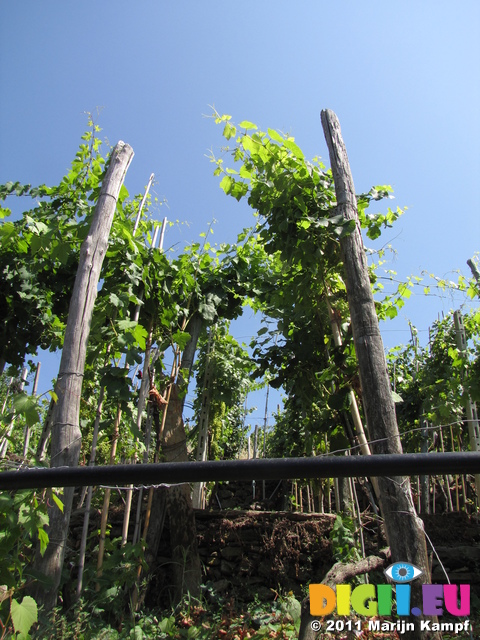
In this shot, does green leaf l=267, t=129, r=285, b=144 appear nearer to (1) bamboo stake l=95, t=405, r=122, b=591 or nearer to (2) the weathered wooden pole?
(2) the weathered wooden pole

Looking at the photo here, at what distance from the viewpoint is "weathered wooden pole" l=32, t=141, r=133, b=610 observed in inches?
88.3

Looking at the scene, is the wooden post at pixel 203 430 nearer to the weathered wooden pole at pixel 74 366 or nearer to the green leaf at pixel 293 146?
the weathered wooden pole at pixel 74 366

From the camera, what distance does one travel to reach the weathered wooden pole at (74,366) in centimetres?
224

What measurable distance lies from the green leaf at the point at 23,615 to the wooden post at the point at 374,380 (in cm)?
143

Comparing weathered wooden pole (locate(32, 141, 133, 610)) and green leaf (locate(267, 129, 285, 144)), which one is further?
green leaf (locate(267, 129, 285, 144))

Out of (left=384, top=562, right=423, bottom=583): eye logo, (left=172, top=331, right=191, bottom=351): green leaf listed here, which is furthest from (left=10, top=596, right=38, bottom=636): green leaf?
(left=172, top=331, right=191, bottom=351): green leaf

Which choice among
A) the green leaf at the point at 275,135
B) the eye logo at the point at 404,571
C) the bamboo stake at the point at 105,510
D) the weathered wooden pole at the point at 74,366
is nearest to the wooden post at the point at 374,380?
the eye logo at the point at 404,571

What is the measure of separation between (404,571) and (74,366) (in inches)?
72.5

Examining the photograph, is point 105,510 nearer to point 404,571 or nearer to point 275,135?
point 404,571

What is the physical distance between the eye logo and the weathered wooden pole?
1.50m

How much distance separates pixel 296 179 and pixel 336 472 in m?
2.60

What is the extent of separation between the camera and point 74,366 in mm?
2531

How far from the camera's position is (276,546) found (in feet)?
12.4

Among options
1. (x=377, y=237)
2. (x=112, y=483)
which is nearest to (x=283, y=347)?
(x=377, y=237)
